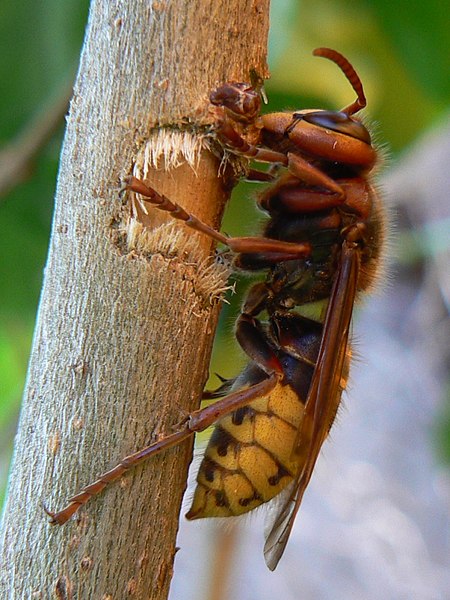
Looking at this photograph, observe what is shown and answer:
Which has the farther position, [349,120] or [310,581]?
[310,581]

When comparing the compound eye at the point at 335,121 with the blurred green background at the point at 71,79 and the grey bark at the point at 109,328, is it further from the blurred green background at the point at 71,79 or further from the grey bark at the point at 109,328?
the blurred green background at the point at 71,79

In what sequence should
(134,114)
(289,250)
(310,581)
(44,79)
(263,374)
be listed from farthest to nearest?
(310,581) < (44,79) < (263,374) < (289,250) < (134,114)

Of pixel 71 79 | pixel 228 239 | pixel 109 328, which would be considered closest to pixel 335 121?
pixel 228 239

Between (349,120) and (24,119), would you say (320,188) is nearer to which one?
(349,120)

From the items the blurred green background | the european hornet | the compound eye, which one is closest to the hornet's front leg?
the european hornet

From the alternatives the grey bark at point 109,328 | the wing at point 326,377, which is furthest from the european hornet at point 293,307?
the grey bark at point 109,328

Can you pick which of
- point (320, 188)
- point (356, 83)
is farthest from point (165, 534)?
point (356, 83)
